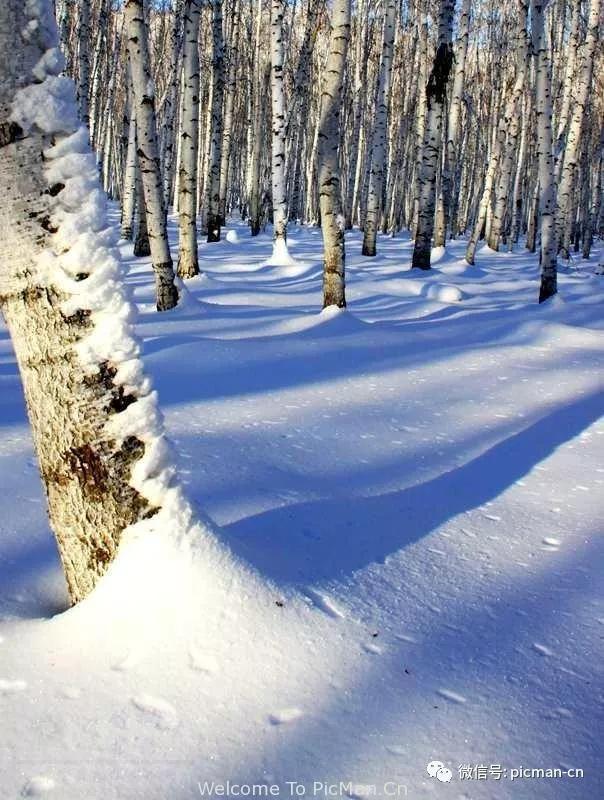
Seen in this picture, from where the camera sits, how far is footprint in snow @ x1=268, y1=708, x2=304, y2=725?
1507 millimetres

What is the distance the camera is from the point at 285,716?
1.52m

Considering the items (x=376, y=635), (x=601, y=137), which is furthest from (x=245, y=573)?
(x=601, y=137)

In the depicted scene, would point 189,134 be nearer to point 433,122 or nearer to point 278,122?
point 278,122

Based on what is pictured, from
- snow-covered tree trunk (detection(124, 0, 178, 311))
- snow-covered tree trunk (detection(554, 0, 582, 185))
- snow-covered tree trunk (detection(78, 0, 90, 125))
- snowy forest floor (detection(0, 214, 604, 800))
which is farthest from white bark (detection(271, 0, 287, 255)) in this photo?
snowy forest floor (detection(0, 214, 604, 800))

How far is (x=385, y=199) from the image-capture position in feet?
94.8

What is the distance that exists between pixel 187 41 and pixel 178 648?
28.4 feet

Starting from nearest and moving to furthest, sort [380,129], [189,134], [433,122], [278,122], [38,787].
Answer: [38,787] → [189,134] → [433,122] → [278,122] → [380,129]

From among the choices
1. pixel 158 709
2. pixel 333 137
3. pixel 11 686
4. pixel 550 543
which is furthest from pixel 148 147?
pixel 158 709

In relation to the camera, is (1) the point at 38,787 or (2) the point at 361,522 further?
(2) the point at 361,522

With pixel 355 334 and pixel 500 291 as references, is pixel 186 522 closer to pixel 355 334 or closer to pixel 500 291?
pixel 355 334

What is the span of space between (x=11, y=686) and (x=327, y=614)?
2.68 feet

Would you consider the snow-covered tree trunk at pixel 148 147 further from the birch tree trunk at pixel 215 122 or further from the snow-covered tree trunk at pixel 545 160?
the birch tree trunk at pixel 215 122

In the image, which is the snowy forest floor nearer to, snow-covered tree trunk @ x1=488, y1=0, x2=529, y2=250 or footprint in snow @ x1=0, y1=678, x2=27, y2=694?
footprint in snow @ x1=0, y1=678, x2=27, y2=694

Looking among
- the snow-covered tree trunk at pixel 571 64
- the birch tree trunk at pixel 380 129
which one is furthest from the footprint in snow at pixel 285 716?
the snow-covered tree trunk at pixel 571 64
